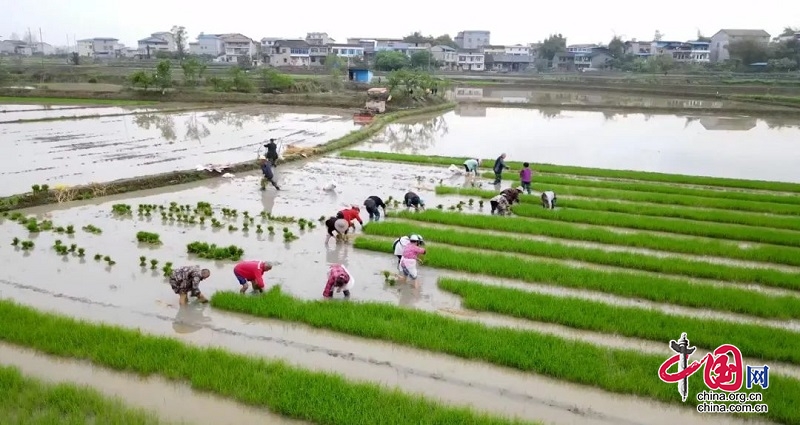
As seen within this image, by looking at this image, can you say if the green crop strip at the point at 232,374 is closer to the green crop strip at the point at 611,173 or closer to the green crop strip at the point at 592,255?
the green crop strip at the point at 592,255

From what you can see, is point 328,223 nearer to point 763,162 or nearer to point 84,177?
point 84,177

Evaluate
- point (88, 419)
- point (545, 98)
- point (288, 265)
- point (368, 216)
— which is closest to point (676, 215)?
point (368, 216)

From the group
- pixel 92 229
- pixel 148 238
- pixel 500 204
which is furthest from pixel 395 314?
pixel 92 229

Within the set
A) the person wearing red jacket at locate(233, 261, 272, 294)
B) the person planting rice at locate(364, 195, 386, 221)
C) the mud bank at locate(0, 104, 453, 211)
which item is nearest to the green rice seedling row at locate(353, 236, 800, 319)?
the person planting rice at locate(364, 195, 386, 221)

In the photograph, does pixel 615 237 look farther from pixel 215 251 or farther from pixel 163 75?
pixel 163 75

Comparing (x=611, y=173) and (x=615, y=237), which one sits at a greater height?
(x=611, y=173)

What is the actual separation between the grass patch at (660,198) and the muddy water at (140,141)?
28.8ft

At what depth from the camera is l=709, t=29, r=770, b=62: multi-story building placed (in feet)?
247

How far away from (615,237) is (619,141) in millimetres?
16443

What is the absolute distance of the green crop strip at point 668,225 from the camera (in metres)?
11.4

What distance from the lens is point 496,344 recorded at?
6.48 m

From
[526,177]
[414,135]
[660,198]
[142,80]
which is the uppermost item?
[142,80]

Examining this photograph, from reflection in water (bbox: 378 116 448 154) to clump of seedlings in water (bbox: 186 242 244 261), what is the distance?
13.9 meters

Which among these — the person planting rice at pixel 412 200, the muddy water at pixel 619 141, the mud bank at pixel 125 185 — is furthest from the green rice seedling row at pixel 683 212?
the mud bank at pixel 125 185
